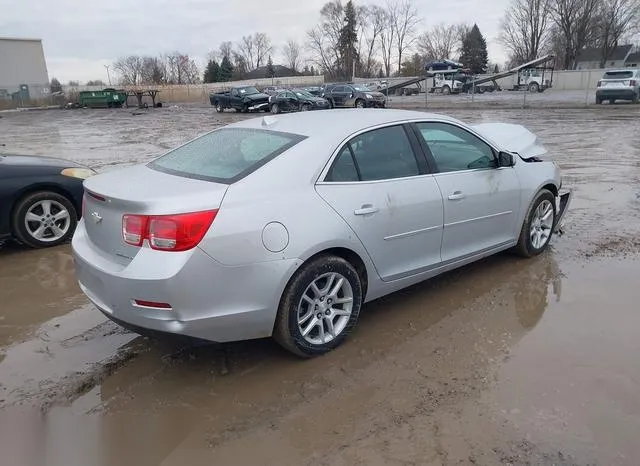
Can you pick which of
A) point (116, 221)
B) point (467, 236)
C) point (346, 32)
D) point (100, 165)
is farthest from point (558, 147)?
point (346, 32)

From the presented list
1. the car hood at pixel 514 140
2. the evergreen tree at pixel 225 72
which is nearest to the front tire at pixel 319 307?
the car hood at pixel 514 140

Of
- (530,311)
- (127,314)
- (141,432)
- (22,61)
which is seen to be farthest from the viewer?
(22,61)

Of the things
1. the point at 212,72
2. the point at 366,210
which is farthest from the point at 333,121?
the point at 212,72

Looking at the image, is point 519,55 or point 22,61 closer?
point 22,61

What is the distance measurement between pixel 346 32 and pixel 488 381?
103m

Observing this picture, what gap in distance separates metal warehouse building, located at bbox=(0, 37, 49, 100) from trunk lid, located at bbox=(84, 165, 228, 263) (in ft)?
227

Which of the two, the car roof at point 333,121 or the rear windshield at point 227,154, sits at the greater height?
the car roof at point 333,121

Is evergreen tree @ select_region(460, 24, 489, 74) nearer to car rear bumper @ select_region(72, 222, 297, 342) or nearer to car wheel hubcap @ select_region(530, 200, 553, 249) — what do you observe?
car wheel hubcap @ select_region(530, 200, 553, 249)

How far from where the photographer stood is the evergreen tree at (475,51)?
8868cm

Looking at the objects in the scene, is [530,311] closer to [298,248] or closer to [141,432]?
[298,248]

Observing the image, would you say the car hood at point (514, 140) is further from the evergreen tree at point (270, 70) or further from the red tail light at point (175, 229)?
the evergreen tree at point (270, 70)

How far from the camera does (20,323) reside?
13.9 ft

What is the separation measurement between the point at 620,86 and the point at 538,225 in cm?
2658

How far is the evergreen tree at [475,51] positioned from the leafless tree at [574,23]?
531 inches
